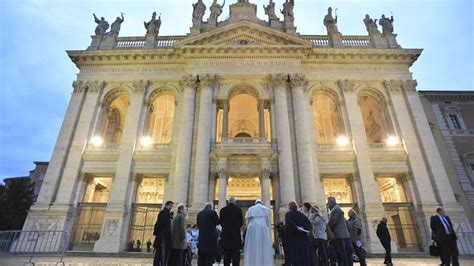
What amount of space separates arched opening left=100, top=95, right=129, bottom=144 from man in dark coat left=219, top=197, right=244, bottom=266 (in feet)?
59.7

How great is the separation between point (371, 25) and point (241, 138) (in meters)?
16.4

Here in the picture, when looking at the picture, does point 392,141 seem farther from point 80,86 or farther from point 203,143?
point 80,86

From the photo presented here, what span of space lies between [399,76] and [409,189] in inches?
363

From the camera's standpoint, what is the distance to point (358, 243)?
8.35m

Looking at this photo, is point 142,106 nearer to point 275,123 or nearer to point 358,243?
point 275,123

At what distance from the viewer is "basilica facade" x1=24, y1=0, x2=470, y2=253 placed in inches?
706

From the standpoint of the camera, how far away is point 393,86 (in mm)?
21969

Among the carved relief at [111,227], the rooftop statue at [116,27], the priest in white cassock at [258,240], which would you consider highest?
the rooftop statue at [116,27]

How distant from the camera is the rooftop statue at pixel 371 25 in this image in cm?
2428

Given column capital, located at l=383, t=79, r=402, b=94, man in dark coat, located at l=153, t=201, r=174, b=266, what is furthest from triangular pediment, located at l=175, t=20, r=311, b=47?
man in dark coat, located at l=153, t=201, r=174, b=266

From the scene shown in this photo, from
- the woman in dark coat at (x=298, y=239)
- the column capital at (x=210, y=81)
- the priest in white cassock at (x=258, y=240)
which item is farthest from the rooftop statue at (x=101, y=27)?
the woman in dark coat at (x=298, y=239)

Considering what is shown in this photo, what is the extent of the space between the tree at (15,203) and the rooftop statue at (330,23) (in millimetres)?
36616

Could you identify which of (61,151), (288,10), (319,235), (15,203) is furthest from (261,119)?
(15,203)

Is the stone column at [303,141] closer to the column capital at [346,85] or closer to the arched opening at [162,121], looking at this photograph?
the column capital at [346,85]
